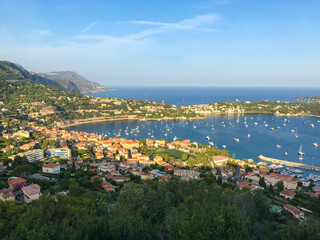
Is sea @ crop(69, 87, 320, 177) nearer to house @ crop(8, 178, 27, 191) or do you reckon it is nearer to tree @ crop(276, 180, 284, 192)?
tree @ crop(276, 180, 284, 192)

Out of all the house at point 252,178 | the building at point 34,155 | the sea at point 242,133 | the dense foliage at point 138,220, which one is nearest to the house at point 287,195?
the house at point 252,178

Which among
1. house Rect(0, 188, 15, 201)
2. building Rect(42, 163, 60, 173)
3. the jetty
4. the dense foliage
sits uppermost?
the dense foliage

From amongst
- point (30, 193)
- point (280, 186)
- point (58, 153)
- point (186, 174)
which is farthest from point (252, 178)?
point (58, 153)

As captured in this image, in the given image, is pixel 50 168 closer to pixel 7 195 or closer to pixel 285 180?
pixel 7 195

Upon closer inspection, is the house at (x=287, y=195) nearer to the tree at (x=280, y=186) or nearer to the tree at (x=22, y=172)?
the tree at (x=280, y=186)

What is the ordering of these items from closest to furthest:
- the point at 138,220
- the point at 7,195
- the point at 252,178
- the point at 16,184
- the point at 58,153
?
the point at 138,220 → the point at 7,195 → the point at 16,184 → the point at 252,178 → the point at 58,153

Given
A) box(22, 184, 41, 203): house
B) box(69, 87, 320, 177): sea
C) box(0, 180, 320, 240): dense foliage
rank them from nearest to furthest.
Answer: box(0, 180, 320, 240): dense foliage < box(22, 184, 41, 203): house < box(69, 87, 320, 177): sea

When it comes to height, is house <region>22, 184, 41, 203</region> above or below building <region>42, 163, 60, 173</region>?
above

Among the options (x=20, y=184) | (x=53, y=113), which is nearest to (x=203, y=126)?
(x=53, y=113)

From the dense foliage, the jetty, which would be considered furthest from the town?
the dense foliage

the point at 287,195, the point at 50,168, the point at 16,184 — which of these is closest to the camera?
the point at 16,184

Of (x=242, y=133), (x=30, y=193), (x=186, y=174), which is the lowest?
(x=186, y=174)
